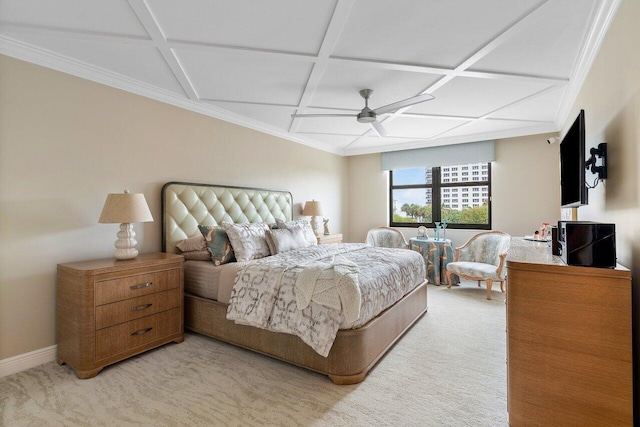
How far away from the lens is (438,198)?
5969 mm

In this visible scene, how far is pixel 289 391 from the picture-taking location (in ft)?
6.99

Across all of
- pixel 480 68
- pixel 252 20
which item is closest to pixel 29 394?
pixel 252 20

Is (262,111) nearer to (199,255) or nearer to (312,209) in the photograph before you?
(312,209)

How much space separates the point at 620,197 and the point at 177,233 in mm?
3811

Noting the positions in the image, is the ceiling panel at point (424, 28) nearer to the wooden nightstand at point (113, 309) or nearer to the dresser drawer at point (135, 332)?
the wooden nightstand at point (113, 309)

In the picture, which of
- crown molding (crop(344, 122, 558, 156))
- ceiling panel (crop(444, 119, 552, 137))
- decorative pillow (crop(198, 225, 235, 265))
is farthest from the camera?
crown molding (crop(344, 122, 558, 156))

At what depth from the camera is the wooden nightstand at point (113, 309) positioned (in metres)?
2.28

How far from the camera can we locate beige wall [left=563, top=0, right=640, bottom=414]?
5.32 ft

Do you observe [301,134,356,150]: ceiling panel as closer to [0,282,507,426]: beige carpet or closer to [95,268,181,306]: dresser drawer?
[95,268,181,306]: dresser drawer

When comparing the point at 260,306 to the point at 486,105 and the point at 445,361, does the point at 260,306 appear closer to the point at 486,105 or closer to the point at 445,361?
the point at 445,361

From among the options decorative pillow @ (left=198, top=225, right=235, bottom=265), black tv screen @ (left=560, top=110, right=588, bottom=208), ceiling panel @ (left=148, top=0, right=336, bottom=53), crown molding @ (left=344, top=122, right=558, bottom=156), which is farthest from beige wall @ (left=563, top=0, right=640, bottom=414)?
decorative pillow @ (left=198, top=225, right=235, bottom=265)

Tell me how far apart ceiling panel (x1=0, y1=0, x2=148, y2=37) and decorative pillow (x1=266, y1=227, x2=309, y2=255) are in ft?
7.17

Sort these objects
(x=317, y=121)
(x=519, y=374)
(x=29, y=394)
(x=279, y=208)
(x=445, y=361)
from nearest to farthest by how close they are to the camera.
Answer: (x=519, y=374), (x=29, y=394), (x=445, y=361), (x=317, y=121), (x=279, y=208)

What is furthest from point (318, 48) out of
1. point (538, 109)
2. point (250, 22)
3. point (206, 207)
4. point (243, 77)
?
point (538, 109)
